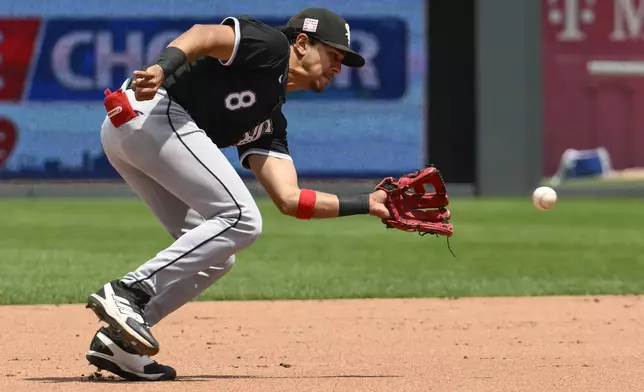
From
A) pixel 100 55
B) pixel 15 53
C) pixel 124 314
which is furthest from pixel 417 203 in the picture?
pixel 15 53

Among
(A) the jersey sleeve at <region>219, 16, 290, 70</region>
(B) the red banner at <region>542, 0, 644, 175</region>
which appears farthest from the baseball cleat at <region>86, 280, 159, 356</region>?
(B) the red banner at <region>542, 0, 644, 175</region>

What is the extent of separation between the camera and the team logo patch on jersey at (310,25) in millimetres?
5977

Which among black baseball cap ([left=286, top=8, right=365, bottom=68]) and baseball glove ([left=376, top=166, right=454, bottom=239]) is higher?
black baseball cap ([left=286, top=8, right=365, bottom=68])

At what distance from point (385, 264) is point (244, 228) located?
642cm

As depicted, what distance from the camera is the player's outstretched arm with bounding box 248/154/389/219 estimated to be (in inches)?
234

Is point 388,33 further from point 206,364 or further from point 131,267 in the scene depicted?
point 206,364

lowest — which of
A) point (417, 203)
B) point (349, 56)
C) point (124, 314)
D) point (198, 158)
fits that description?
point (124, 314)

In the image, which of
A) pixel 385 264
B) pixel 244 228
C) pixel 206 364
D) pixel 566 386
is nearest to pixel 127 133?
pixel 244 228

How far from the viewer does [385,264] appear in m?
12.1

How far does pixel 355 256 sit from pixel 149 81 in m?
7.62

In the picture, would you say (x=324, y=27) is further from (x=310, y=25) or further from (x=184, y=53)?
(x=184, y=53)

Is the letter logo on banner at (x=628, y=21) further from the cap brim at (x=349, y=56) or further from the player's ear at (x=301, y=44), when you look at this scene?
the player's ear at (x=301, y=44)

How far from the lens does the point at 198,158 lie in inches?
227

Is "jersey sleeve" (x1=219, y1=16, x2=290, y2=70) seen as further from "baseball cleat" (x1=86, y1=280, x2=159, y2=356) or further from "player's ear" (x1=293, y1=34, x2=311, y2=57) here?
"baseball cleat" (x1=86, y1=280, x2=159, y2=356)
